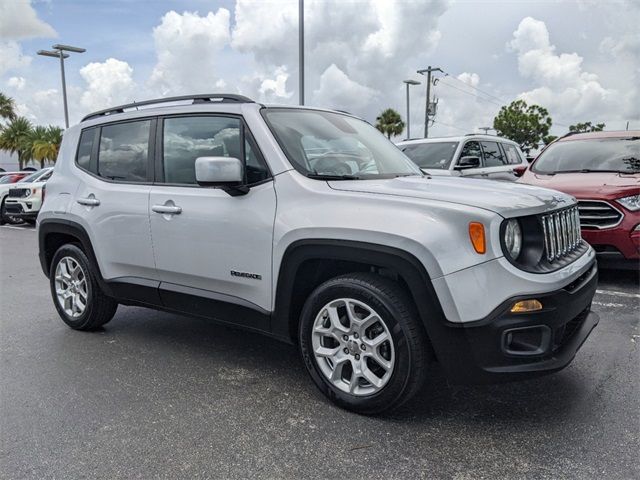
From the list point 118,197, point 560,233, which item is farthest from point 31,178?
point 560,233

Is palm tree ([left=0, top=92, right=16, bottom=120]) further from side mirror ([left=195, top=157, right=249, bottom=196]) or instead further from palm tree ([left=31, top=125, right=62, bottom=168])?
side mirror ([left=195, top=157, right=249, bottom=196])

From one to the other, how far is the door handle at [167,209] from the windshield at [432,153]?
6165mm

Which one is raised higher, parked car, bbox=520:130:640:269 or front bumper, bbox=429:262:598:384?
parked car, bbox=520:130:640:269

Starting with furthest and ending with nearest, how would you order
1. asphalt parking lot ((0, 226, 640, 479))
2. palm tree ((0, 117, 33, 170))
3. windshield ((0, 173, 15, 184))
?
palm tree ((0, 117, 33, 170))
windshield ((0, 173, 15, 184))
asphalt parking lot ((0, 226, 640, 479))

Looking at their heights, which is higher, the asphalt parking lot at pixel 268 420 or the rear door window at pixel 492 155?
the rear door window at pixel 492 155

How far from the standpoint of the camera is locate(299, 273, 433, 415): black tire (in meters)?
2.79

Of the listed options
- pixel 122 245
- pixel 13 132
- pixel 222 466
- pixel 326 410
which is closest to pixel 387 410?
pixel 326 410

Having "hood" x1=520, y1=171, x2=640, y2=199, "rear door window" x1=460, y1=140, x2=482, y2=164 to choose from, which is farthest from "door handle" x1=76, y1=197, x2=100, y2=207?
"rear door window" x1=460, y1=140, x2=482, y2=164

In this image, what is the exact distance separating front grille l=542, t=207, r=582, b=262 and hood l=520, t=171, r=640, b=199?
269cm

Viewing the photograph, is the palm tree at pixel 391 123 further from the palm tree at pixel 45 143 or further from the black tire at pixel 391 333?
the black tire at pixel 391 333

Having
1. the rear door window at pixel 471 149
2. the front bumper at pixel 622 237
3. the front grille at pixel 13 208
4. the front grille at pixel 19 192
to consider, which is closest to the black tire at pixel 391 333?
the front bumper at pixel 622 237

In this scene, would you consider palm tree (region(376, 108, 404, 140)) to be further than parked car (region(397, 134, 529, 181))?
Yes

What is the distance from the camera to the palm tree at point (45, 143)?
1635 inches

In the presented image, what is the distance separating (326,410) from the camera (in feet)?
10.2
